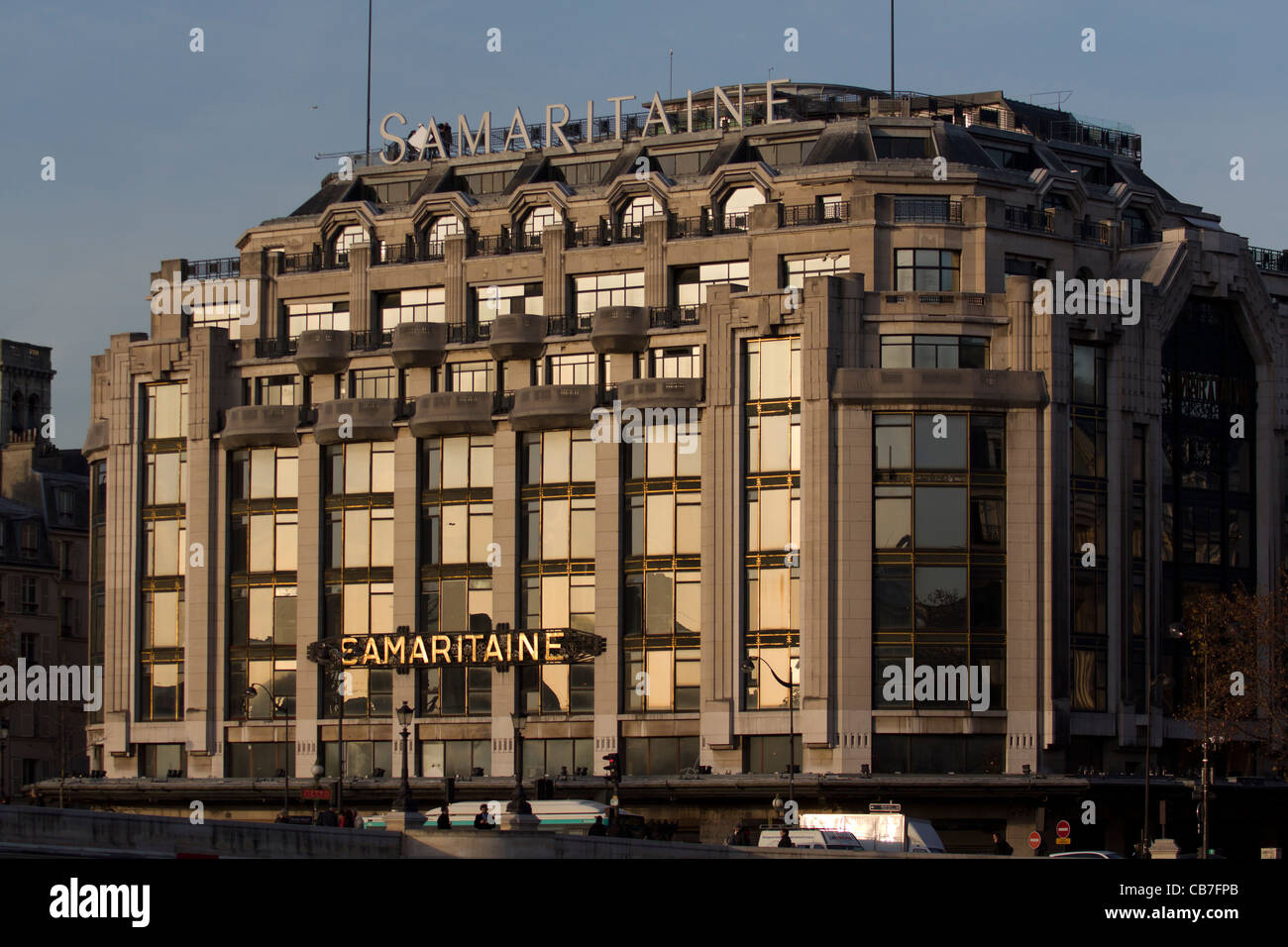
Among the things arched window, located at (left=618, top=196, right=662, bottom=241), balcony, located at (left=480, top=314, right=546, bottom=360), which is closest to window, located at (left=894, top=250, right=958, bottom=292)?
arched window, located at (left=618, top=196, right=662, bottom=241)

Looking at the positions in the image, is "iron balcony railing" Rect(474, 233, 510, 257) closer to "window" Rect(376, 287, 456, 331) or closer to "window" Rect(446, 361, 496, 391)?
"window" Rect(376, 287, 456, 331)

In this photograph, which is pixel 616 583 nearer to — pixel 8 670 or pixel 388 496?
pixel 388 496

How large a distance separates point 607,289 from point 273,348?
55.9 feet

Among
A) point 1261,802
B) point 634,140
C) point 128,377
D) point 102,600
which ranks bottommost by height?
point 1261,802

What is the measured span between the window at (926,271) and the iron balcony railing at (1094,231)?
9177mm

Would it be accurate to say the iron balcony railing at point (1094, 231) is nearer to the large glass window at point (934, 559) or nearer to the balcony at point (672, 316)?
the large glass window at point (934, 559)

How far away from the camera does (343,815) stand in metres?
89.7

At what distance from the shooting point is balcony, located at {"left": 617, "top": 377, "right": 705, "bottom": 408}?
11456 centimetres

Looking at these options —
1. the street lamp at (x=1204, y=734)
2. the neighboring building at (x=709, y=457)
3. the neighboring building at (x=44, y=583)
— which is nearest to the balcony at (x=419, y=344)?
the neighboring building at (x=709, y=457)

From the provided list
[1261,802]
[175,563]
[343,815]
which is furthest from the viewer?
[175,563]

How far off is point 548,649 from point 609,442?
947 cm

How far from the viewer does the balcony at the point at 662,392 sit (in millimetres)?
114562
